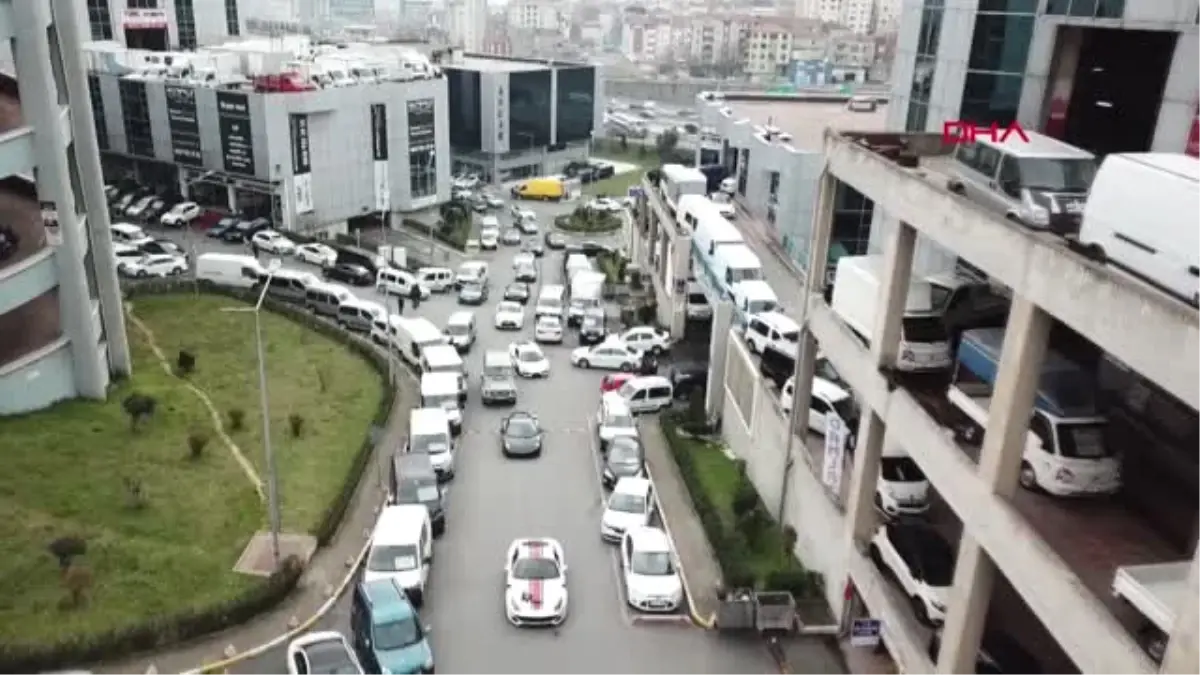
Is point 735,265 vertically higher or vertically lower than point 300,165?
higher

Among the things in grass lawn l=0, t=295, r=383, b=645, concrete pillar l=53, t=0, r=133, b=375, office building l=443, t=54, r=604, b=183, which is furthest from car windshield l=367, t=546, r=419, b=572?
office building l=443, t=54, r=604, b=183

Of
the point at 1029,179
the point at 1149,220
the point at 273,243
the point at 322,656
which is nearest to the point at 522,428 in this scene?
the point at 322,656

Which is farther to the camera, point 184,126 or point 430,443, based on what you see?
point 184,126

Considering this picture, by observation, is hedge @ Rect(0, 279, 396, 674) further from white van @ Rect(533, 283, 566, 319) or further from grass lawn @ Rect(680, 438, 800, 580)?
white van @ Rect(533, 283, 566, 319)

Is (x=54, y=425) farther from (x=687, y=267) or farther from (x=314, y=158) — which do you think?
(x=314, y=158)

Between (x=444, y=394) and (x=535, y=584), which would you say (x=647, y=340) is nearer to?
(x=444, y=394)
